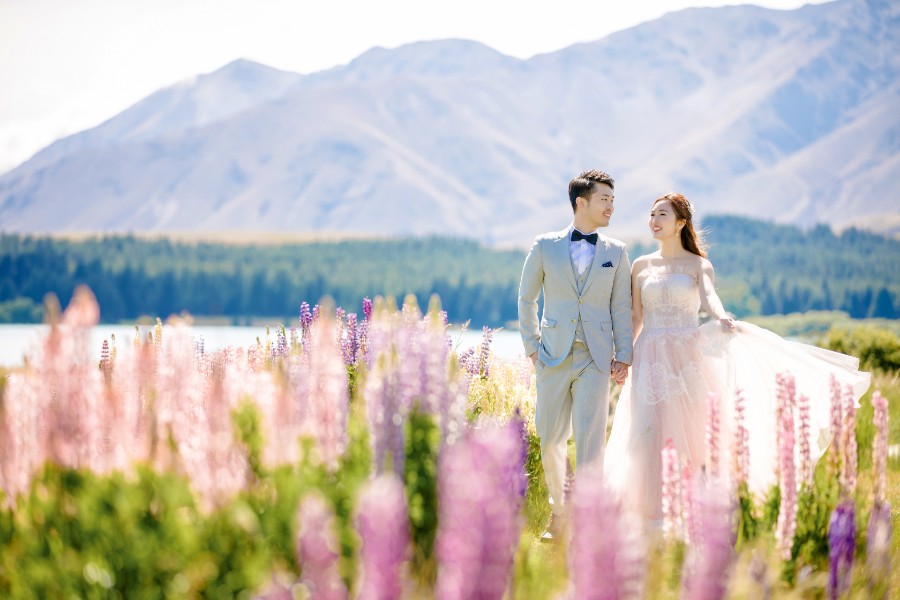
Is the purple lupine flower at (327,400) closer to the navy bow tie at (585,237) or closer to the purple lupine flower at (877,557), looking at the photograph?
the purple lupine flower at (877,557)

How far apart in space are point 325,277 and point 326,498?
155 metres

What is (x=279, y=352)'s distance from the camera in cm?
1045

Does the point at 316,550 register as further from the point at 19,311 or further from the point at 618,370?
the point at 19,311

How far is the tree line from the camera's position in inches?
5335

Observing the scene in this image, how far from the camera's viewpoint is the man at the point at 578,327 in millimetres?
8539

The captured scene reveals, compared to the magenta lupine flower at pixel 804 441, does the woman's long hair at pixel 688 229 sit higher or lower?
higher

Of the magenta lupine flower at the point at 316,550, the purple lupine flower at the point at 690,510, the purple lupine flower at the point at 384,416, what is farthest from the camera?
the purple lupine flower at the point at 690,510

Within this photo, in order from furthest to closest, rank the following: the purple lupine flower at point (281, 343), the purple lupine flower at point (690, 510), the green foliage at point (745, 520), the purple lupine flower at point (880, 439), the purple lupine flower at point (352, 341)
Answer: the purple lupine flower at point (281, 343)
the purple lupine flower at point (352, 341)
the green foliage at point (745, 520)
the purple lupine flower at point (880, 439)
the purple lupine flower at point (690, 510)

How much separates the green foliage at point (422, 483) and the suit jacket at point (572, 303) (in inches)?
150

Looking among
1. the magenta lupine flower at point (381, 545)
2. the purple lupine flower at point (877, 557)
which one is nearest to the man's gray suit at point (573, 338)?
the purple lupine flower at point (877, 557)

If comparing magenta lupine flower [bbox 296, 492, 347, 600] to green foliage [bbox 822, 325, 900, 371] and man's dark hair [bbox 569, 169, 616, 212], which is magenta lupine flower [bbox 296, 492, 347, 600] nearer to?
man's dark hair [bbox 569, 169, 616, 212]

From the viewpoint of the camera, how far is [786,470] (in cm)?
562

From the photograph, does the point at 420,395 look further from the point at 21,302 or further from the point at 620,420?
the point at 21,302

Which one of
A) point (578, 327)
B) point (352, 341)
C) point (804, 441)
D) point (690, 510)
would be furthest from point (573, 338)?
point (690, 510)
